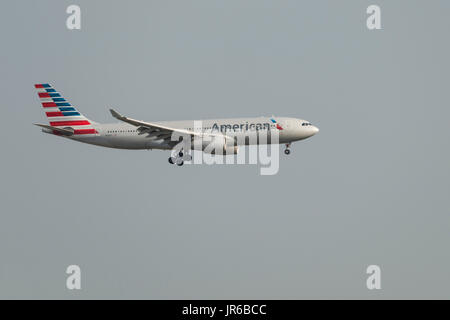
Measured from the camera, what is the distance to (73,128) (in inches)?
3167

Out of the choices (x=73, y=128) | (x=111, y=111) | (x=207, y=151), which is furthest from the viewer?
(x=73, y=128)

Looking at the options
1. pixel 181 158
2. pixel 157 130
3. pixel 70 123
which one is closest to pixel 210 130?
pixel 181 158

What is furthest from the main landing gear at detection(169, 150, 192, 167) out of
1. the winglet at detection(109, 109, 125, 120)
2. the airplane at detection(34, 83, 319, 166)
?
the winglet at detection(109, 109, 125, 120)

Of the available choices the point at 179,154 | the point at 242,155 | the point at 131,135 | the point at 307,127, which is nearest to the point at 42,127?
the point at 131,135

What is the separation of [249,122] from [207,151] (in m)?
5.35

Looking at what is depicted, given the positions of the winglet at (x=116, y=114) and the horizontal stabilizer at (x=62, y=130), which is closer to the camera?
the winglet at (x=116, y=114)

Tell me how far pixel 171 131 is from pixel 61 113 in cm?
1499

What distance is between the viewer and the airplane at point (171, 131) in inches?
2948

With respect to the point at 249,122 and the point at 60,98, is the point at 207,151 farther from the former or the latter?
the point at 60,98

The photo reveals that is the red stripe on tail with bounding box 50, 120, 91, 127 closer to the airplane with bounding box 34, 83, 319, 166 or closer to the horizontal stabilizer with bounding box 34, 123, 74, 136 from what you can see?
the airplane with bounding box 34, 83, 319, 166

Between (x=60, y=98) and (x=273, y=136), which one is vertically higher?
(x=60, y=98)

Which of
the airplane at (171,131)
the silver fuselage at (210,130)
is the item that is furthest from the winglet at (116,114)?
the silver fuselage at (210,130)

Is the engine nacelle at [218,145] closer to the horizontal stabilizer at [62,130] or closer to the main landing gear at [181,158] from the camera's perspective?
the main landing gear at [181,158]

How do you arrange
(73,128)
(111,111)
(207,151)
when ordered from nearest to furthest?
(111,111), (207,151), (73,128)
